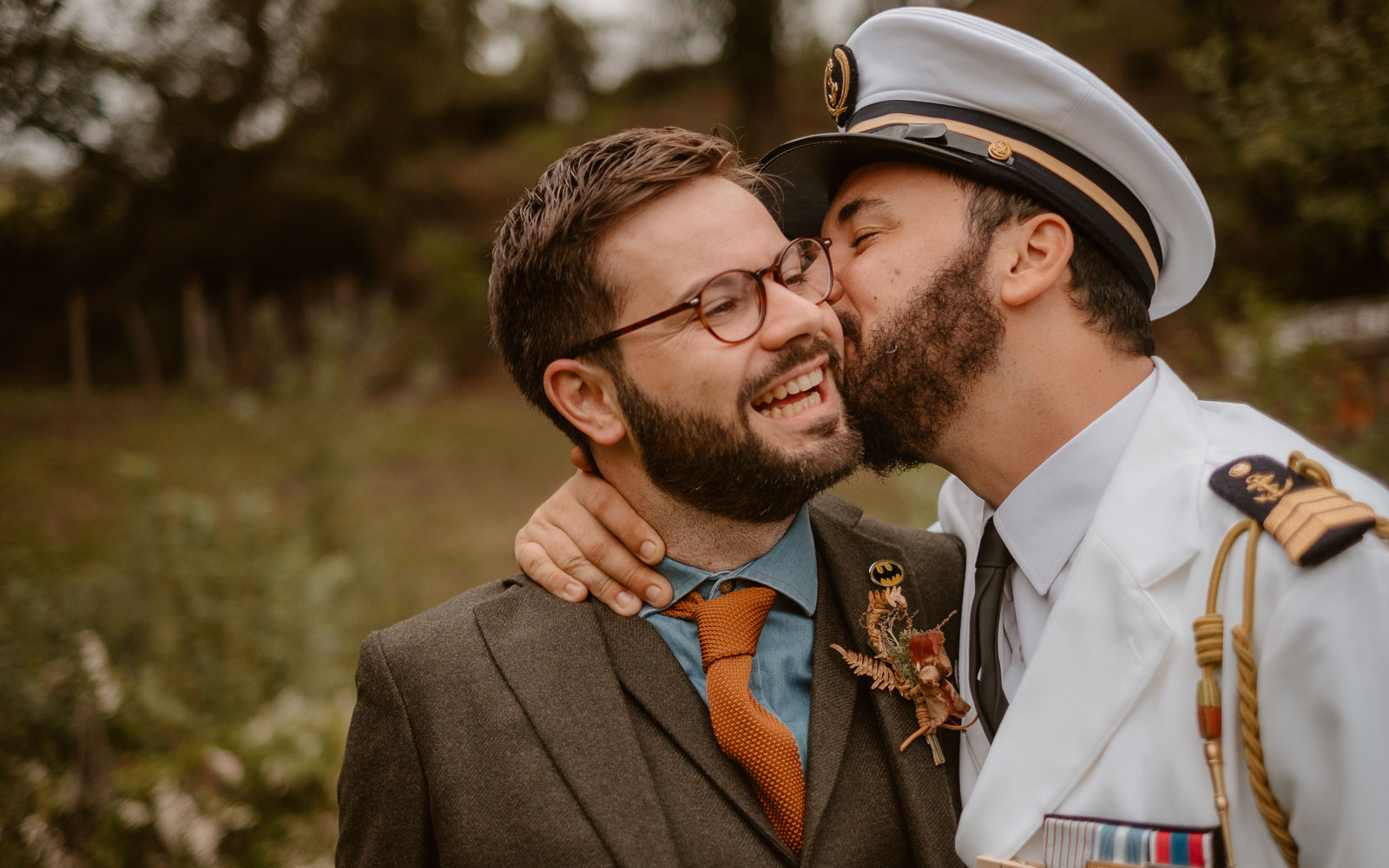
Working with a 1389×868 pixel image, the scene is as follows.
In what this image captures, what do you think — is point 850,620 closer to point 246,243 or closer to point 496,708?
point 496,708

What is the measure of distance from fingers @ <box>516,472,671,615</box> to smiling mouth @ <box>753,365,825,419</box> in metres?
0.42

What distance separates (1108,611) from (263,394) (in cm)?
1669

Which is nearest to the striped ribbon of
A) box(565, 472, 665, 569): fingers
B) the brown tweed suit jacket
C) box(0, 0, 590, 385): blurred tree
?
the brown tweed suit jacket

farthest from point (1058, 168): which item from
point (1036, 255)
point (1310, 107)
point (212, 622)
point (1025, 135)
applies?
point (212, 622)

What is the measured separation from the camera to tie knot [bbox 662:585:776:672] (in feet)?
7.16

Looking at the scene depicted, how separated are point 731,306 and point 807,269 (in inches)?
12.0

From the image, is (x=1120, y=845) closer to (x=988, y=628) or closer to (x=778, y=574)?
(x=988, y=628)

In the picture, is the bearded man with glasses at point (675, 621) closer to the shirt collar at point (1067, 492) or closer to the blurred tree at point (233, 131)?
the shirt collar at point (1067, 492)

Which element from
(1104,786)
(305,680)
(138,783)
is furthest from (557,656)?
(305,680)

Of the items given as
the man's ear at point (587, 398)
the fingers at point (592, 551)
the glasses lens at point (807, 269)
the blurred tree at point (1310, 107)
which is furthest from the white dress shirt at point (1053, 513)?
the blurred tree at point (1310, 107)

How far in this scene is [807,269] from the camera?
8.37ft

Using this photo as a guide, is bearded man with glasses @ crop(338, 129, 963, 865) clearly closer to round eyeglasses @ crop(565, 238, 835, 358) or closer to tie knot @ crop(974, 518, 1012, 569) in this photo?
round eyeglasses @ crop(565, 238, 835, 358)

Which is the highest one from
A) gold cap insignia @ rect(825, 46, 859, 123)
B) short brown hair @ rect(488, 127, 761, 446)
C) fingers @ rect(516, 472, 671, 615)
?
gold cap insignia @ rect(825, 46, 859, 123)

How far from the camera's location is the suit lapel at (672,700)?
6.65ft
